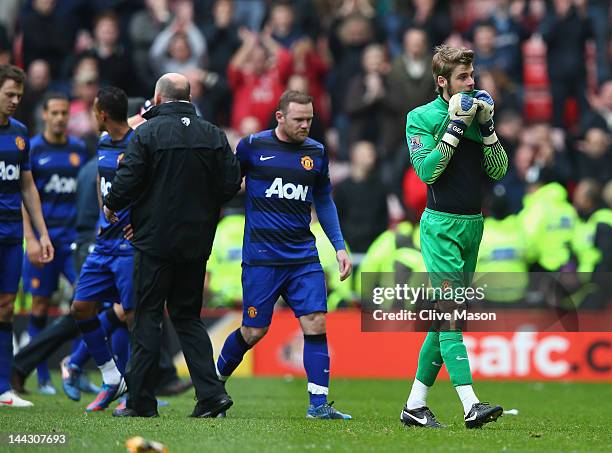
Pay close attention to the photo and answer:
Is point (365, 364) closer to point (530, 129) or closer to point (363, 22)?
point (530, 129)

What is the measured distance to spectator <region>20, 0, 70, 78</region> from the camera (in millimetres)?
20922

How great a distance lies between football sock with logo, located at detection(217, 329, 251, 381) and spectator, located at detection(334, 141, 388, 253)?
7.06m

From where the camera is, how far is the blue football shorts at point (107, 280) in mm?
11289

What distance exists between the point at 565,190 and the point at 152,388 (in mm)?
9244

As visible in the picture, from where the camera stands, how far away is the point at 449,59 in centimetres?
949

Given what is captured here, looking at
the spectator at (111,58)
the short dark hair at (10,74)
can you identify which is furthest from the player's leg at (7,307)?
the spectator at (111,58)

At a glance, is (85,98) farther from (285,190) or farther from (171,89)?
(171,89)

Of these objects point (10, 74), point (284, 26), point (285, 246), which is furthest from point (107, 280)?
point (284, 26)

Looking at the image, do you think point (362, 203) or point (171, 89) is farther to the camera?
point (362, 203)

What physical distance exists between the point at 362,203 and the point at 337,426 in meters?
8.59

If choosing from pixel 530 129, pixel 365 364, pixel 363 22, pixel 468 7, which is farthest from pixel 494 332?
pixel 468 7

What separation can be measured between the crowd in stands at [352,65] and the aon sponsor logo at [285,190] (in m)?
7.66

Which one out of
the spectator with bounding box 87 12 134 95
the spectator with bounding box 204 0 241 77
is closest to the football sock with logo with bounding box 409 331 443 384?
the spectator with bounding box 87 12 134 95

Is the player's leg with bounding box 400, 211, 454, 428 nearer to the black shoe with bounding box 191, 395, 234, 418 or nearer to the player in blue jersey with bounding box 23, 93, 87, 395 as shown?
the black shoe with bounding box 191, 395, 234, 418
